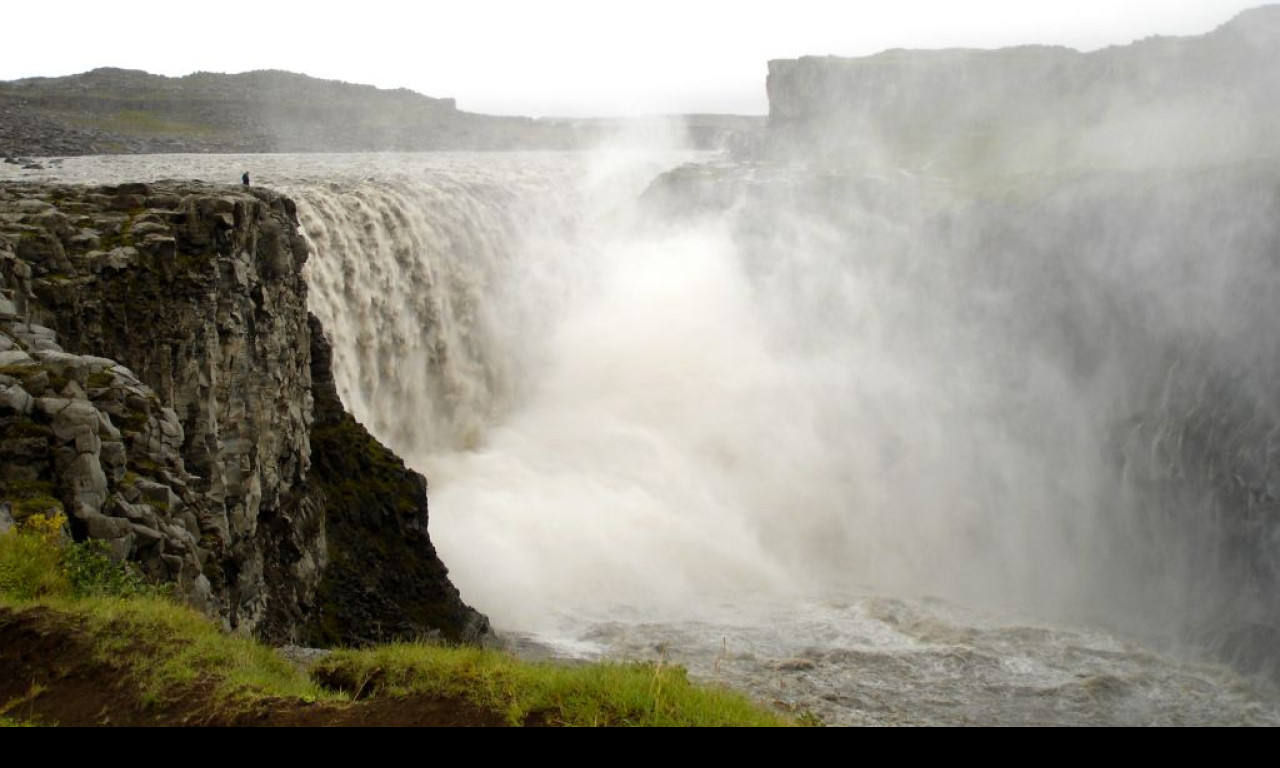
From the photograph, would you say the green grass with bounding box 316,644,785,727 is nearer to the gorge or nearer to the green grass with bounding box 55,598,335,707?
the green grass with bounding box 55,598,335,707

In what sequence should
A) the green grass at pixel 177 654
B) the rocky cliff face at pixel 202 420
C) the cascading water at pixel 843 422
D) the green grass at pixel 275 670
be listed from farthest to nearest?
the cascading water at pixel 843 422 < the rocky cliff face at pixel 202 420 < the green grass at pixel 177 654 < the green grass at pixel 275 670

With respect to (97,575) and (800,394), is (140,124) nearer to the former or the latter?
(800,394)

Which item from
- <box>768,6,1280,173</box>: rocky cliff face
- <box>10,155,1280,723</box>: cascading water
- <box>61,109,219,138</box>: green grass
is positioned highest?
<box>768,6,1280,173</box>: rocky cliff face

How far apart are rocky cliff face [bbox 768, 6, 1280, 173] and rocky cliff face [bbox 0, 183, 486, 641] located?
29.8 meters

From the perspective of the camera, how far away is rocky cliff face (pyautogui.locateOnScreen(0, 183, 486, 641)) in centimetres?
1068

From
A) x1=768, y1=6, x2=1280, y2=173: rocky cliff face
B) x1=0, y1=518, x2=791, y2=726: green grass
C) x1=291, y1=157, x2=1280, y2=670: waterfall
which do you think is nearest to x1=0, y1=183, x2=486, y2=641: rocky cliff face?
x1=0, y1=518, x2=791, y2=726: green grass

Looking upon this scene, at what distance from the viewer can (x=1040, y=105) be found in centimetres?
5866

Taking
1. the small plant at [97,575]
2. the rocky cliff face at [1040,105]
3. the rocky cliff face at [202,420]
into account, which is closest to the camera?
the small plant at [97,575]

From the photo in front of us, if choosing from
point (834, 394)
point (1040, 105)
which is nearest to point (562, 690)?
point (834, 394)

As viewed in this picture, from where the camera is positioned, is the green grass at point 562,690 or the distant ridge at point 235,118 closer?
the green grass at point 562,690

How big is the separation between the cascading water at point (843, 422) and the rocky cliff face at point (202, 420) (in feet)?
14.7

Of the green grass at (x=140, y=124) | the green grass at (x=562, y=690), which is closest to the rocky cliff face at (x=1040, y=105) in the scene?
the green grass at (x=562, y=690)

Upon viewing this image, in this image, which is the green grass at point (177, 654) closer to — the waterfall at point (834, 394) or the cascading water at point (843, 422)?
the cascading water at point (843, 422)

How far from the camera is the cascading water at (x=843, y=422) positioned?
917 inches
